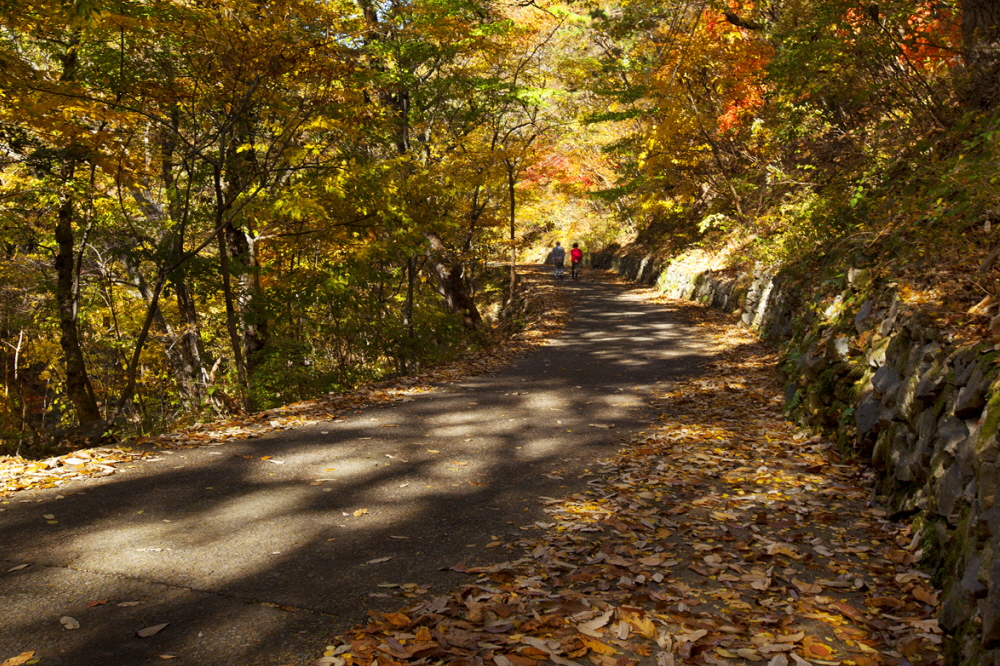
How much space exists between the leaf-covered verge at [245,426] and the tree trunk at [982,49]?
814cm

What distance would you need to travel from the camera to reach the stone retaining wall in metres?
3.01

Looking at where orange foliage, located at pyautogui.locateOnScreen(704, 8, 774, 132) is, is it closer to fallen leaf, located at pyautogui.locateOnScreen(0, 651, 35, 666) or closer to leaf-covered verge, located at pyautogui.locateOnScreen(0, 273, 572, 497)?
leaf-covered verge, located at pyautogui.locateOnScreen(0, 273, 572, 497)

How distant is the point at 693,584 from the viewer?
3.86 meters

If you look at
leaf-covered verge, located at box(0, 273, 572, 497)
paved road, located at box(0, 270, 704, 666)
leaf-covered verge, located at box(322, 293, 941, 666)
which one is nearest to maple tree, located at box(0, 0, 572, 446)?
leaf-covered verge, located at box(0, 273, 572, 497)

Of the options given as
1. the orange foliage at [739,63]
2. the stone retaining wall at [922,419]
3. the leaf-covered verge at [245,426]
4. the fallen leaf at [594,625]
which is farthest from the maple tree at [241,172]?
the stone retaining wall at [922,419]

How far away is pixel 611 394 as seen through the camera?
9.48 m

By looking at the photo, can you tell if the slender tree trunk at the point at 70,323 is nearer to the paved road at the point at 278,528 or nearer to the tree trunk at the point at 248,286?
the tree trunk at the point at 248,286

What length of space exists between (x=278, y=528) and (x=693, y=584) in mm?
2821

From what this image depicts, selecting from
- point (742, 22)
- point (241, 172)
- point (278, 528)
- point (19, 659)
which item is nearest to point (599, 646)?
point (278, 528)

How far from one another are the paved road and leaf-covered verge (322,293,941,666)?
0.31 meters

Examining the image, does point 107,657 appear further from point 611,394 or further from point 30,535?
point 611,394

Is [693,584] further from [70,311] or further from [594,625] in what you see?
[70,311]

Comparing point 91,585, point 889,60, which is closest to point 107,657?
point 91,585

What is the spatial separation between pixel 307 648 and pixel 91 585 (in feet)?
4.81
